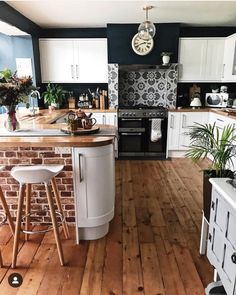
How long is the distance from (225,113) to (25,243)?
3371mm

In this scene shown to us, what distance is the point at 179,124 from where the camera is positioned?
15.3 ft

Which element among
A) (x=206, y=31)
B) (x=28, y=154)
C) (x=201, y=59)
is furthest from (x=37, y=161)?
(x=206, y=31)

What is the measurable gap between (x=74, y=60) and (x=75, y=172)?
3.33 meters

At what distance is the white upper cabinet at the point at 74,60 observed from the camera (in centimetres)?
473

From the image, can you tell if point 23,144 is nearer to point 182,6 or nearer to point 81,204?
point 81,204

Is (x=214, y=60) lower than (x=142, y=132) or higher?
higher

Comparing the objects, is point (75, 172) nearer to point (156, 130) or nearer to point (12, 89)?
point (12, 89)

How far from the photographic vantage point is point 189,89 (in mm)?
5082

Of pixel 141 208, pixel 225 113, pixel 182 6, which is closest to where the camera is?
pixel 141 208

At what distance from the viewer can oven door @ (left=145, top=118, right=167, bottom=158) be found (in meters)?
4.66

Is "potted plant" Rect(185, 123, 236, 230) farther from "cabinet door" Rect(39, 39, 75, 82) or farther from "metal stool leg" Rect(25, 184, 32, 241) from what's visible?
"cabinet door" Rect(39, 39, 75, 82)

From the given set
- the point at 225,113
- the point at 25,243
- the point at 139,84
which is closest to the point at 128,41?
the point at 139,84

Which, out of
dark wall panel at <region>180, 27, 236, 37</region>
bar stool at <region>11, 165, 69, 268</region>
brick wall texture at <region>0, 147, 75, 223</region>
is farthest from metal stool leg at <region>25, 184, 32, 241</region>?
dark wall panel at <region>180, 27, 236, 37</region>

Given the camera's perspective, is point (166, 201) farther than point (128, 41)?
No
